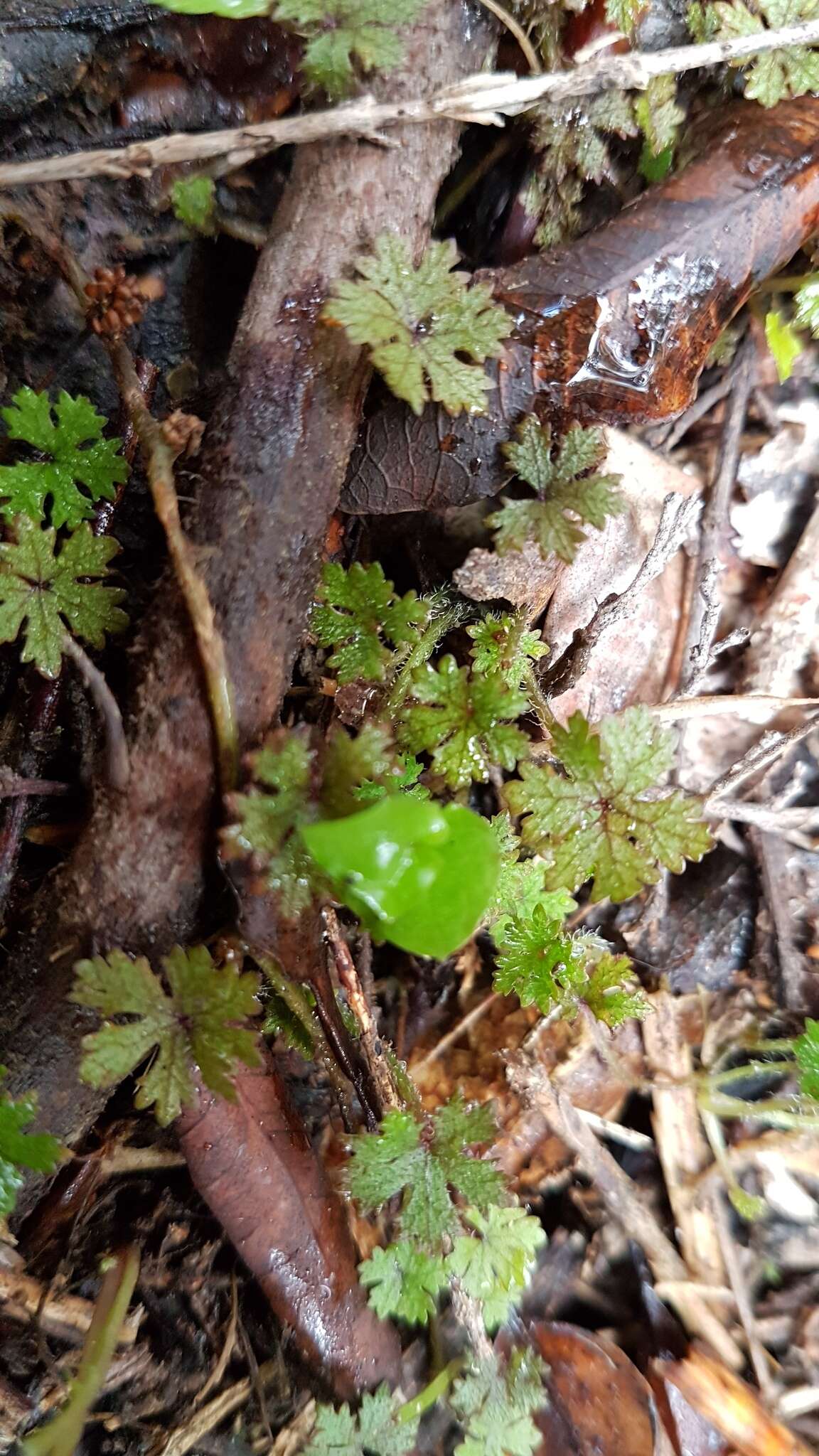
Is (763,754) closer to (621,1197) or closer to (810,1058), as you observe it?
(810,1058)

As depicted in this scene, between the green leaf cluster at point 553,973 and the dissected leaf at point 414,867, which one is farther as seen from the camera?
the green leaf cluster at point 553,973

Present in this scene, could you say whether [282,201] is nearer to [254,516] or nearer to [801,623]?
[254,516]

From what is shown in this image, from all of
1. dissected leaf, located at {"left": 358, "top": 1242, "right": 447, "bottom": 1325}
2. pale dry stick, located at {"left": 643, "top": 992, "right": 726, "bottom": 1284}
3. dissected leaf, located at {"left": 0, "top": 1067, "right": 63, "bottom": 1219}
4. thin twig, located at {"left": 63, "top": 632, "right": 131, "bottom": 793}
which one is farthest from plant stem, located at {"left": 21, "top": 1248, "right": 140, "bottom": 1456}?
pale dry stick, located at {"left": 643, "top": 992, "right": 726, "bottom": 1284}

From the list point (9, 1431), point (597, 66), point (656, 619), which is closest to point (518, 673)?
point (656, 619)

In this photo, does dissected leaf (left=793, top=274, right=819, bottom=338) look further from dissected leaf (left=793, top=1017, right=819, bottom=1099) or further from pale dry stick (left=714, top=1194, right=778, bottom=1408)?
pale dry stick (left=714, top=1194, right=778, bottom=1408)

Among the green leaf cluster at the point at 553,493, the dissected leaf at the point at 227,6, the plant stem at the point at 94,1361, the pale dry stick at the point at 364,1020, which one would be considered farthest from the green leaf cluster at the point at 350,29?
the plant stem at the point at 94,1361

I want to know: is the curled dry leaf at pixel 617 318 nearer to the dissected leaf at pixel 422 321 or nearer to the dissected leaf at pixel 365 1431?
the dissected leaf at pixel 422 321

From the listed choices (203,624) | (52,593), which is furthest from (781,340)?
(52,593)
